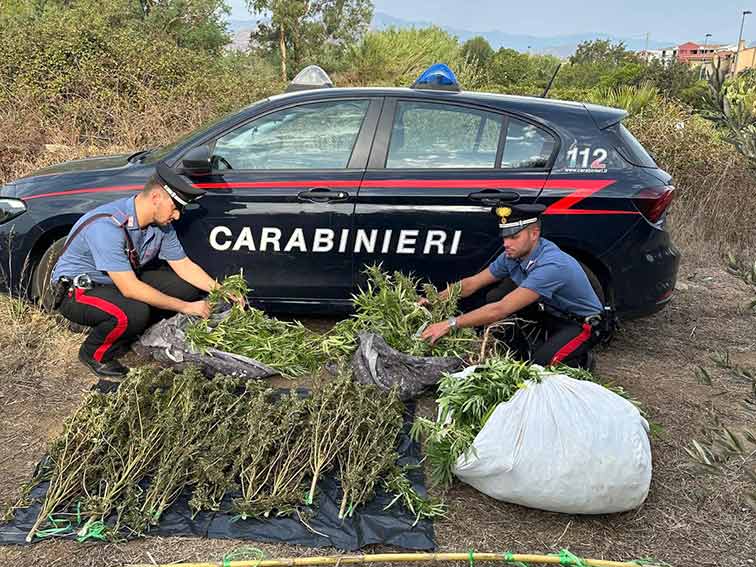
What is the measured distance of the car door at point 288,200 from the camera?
4.18 m

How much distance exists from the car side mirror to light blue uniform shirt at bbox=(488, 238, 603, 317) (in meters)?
2.01

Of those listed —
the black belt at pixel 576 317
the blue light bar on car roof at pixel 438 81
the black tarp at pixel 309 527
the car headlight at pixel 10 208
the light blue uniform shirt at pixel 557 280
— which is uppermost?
the blue light bar on car roof at pixel 438 81

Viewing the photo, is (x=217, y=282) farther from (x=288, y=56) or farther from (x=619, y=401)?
(x=288, y=56)

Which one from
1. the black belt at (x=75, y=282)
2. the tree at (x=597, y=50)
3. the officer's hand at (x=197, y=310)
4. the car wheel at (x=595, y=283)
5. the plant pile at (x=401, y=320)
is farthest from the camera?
the tree at (x=597, y=50)

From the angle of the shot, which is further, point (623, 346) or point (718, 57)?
point (623, 346)

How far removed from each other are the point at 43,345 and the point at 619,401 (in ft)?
11.4

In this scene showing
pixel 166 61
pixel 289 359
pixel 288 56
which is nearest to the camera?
pixel 289 359

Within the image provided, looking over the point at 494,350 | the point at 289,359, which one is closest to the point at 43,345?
the point at 289,359

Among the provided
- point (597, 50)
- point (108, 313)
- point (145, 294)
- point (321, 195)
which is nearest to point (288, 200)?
point (321, 195)

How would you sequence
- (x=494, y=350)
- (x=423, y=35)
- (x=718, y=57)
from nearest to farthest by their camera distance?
(x=718, y=57)
(x=494, y=350)
(x=423, y=35)

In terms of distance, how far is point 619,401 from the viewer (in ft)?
9.48

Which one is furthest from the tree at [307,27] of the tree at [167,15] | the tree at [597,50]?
the tree at [597,50]

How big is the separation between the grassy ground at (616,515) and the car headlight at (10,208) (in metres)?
0.60

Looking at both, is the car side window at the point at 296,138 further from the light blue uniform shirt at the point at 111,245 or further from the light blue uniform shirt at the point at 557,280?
the light blue uniform shirt at the point at 557,280
